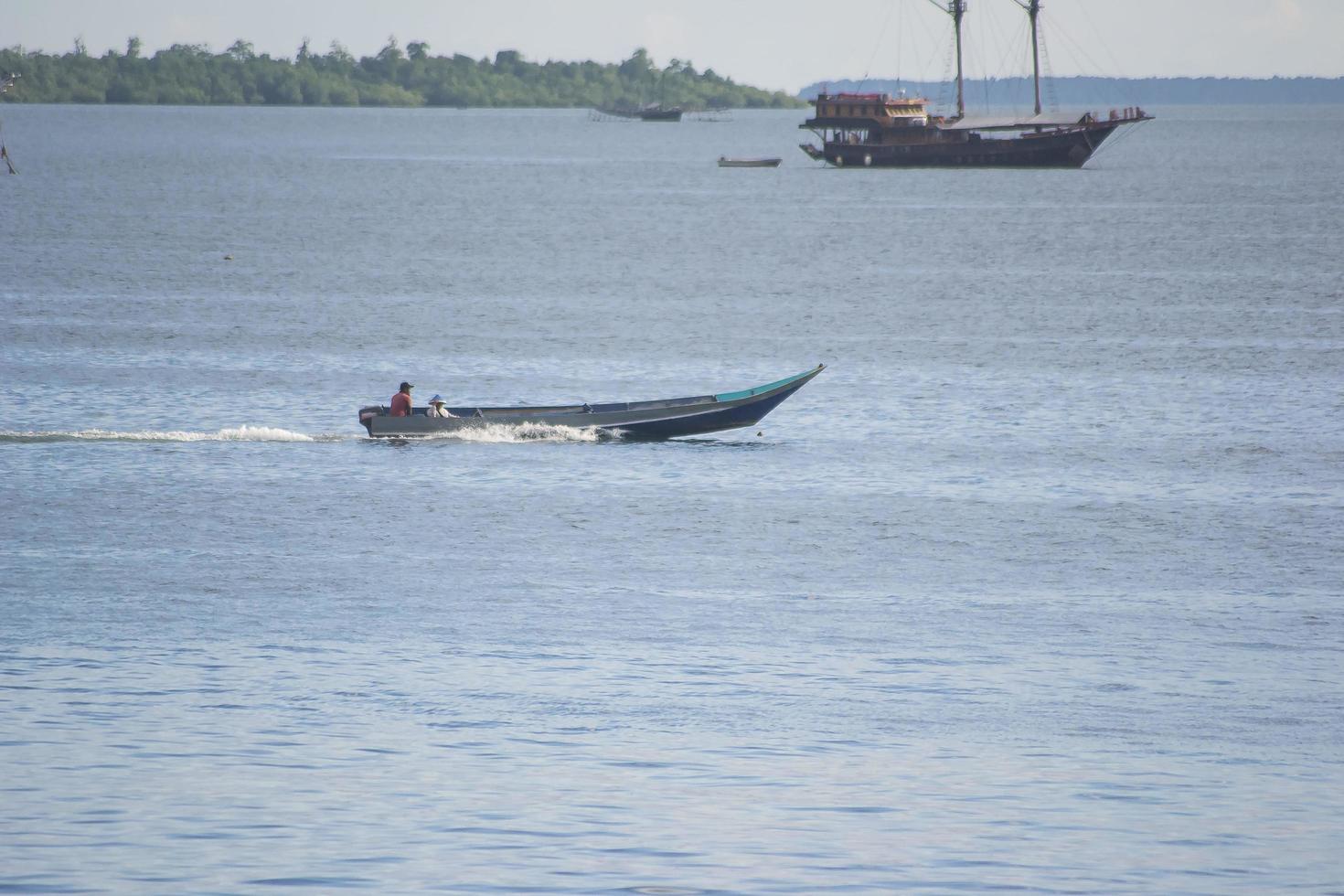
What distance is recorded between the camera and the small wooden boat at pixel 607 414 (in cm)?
5056

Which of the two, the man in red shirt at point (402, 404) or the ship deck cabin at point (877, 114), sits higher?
the ship deck cabin at point (877, 114)

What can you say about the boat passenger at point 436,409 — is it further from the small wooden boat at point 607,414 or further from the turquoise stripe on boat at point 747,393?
the turquoise stripe on boat at point 747,393

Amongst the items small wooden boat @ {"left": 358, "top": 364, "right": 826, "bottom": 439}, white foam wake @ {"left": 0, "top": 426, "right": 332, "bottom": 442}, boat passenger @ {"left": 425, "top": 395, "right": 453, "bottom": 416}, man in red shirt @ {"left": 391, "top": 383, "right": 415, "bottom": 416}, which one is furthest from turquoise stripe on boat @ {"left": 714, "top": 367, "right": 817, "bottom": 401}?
white foam wake @ {"left": 0, "top": 426, "right": 332, "bottom": 442}

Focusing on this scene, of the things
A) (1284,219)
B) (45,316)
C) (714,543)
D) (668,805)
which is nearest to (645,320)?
(45,316)

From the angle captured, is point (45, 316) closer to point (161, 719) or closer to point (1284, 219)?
point (161, 719)

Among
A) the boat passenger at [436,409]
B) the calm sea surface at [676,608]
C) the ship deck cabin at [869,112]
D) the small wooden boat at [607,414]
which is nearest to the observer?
the calm sea surface at [676,608]

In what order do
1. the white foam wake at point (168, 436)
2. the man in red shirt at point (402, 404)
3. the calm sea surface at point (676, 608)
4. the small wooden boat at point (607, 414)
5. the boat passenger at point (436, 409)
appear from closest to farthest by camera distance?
the calm sea surface at point (676, 608) → the boat passenger at point (436, 409) → the man in red shirt at point (402, 404) → the white foam wake at point (168, 436) → the small wooden boat at point (607, 414)

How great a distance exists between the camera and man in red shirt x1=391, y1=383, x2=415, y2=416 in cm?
5003

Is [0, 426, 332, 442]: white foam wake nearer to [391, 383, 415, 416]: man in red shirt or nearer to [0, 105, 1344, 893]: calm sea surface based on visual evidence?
[0, 105, 1344, 893]: calm sea surface

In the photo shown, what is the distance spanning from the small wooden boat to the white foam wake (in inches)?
99.8

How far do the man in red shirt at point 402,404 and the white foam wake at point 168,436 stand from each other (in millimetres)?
2771

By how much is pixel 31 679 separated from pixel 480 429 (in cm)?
2344

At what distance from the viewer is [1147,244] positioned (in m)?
119

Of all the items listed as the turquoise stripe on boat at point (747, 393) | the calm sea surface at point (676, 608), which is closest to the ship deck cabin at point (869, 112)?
the calm sea surface at point (676, 608)
